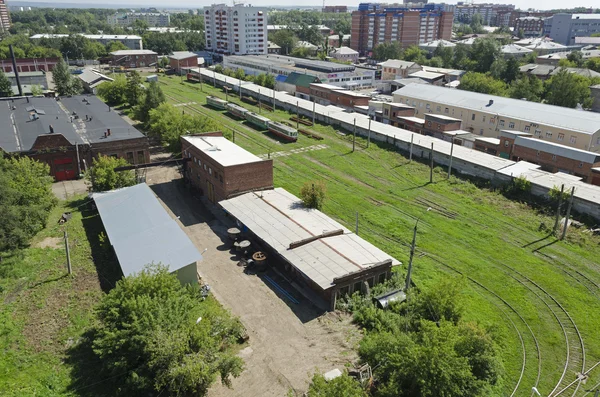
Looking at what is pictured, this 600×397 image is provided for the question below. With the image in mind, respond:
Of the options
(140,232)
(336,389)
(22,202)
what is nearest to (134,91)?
(22,202)

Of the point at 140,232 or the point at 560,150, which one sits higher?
the point at 560,150

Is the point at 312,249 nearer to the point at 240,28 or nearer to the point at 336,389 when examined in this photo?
the point at 336,389

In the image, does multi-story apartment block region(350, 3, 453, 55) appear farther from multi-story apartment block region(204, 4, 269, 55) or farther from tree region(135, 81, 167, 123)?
tree region(135, 81, 167, 123)

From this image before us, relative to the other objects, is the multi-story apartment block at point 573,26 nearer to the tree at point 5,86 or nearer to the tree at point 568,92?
the tree at point 568,92

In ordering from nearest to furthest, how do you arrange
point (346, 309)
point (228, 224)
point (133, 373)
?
1. point (133, 373)
2. point (346, 309)
3. point (228, 224)

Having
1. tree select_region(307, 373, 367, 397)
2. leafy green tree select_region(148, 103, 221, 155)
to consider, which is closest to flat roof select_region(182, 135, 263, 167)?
leafy green tree select_region(148, 103, 221, 155)

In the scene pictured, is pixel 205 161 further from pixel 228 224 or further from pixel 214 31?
pixel 214 31

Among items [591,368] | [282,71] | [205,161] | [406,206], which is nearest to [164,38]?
[282,71]
